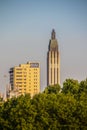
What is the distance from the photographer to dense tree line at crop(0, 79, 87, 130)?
121125mm

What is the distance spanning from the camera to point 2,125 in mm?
123062

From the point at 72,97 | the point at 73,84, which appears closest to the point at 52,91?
the point at 73,84

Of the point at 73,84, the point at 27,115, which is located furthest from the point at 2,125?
the point at 73,84

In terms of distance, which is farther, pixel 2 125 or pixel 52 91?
pixel 52 91

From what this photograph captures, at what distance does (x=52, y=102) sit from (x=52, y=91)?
64.2ft

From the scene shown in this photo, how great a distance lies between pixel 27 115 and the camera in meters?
122

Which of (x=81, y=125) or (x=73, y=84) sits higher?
(x=73, y=84)

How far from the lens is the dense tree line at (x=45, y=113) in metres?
121

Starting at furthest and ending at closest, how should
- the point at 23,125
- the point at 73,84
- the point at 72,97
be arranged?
the point at 73,84 → the point at 72,97 → the point at 23,125

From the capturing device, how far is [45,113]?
122 metres

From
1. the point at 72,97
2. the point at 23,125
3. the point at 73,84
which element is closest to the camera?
the point at 23,125

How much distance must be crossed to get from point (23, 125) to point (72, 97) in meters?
10.4

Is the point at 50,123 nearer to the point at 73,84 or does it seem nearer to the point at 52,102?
the point at 52,102

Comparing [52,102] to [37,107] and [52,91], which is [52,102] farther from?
[52,91]
